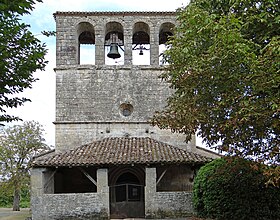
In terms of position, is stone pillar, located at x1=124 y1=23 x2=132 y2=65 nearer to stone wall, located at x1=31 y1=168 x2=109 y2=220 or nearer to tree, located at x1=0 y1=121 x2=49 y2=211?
stone wall, located at x1=31 y1=168 x2=109 y2=220

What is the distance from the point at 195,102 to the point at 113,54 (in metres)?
9.29

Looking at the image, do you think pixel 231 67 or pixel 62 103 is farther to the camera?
pixel 62 103

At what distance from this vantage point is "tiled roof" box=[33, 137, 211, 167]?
15805mm

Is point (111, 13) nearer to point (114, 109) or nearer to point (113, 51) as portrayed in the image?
point (113, 51)

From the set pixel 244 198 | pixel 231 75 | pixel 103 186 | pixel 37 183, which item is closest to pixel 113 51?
pixel 103 186

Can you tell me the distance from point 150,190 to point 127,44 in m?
6.68

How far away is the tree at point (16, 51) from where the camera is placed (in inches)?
328

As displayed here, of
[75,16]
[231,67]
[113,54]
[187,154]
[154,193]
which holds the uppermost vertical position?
[75,16]

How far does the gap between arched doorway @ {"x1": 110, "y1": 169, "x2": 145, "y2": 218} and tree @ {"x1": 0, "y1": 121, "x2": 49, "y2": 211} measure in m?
16.6

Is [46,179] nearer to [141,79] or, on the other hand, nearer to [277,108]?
[141,79]

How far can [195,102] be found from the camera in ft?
31.0

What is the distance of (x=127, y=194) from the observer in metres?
17.7

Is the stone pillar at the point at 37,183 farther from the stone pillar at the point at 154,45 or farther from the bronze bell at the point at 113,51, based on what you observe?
the stone pillar at the point at 154,45

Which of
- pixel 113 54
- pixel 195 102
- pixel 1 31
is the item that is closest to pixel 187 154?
pixel 113 54
